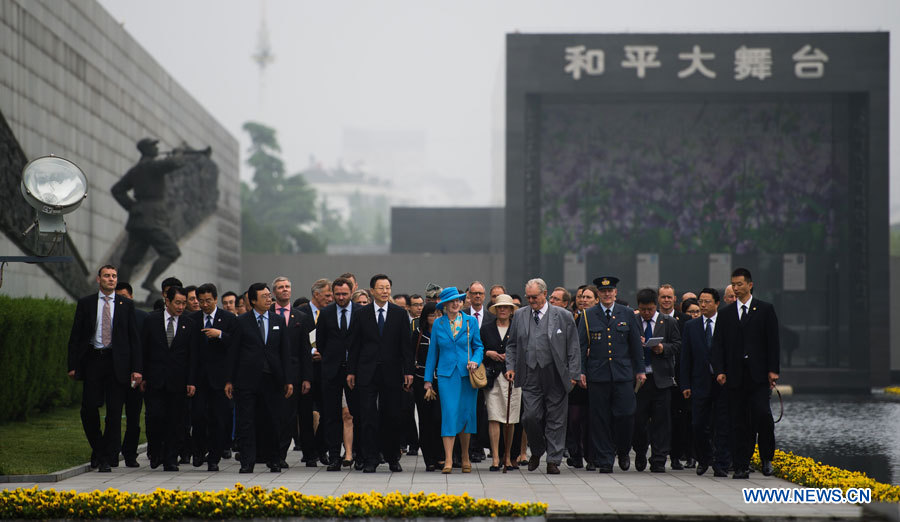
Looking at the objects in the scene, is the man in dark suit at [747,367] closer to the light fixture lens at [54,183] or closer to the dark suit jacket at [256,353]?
the dark suit jacket at [256,353]

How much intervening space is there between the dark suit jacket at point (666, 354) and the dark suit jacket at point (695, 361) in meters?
0.19

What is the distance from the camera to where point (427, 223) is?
52531 millimetres

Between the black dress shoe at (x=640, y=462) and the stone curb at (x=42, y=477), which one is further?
the black dress shoe at (x=640, y=462)

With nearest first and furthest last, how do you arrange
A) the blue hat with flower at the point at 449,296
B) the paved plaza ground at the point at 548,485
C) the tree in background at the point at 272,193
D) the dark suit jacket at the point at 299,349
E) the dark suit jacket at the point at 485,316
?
the paved plaza ground at the point at 548,485, the blue hat with flower at the point at 449,296, the dark suit jacket at the point at 299,349, the dark suit jacket at the point at 485,316, the tree in background at the point at 272,193

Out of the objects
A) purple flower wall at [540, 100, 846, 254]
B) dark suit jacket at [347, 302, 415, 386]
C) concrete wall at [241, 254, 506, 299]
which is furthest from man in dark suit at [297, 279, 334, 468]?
concrete wall at [241, 254, 506, 299]

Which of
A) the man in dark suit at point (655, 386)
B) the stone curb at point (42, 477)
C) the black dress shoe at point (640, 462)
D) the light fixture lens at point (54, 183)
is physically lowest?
the black dress shoe at point (640, 462)

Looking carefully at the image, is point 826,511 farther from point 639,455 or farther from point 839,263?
point 839,263

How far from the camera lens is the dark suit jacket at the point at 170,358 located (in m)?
12.5

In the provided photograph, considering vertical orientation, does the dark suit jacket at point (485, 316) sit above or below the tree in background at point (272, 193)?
below

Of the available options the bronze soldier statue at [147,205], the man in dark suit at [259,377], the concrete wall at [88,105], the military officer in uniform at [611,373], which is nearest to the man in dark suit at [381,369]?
the man in dark suit at [259,377]

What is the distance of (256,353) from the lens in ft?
40.4

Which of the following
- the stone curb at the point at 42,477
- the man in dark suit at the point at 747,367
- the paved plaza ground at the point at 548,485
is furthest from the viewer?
the man in dark suit at the point at 747,367

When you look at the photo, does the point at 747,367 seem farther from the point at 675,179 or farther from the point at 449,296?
the point at 675,179

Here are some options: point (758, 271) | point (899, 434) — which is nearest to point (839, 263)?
point (758, 271)
